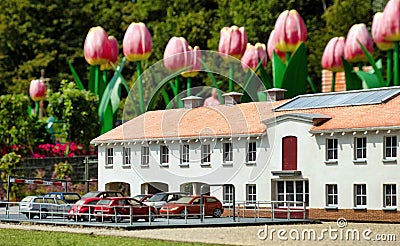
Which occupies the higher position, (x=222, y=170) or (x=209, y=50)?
(x=209, y=50)

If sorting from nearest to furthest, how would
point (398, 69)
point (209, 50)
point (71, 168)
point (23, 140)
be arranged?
1. point (398, 69)
2. point (71, 168)
3. point (23, 140)
4. point (209, 50)

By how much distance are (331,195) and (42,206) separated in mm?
12133

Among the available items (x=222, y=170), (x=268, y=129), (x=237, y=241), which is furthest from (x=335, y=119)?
(x=237, y=241)

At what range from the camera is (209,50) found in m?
75.5

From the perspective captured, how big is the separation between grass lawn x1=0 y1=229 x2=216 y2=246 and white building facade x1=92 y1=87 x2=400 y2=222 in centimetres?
1190

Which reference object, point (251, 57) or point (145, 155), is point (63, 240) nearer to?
point (145, 155)

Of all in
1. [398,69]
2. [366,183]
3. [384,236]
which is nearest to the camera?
[384,236]

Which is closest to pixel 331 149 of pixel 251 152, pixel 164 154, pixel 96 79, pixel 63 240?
pixel 251 152

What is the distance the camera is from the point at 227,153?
47844 mm

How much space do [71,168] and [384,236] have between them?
88.0 ft

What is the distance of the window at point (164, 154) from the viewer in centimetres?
5079

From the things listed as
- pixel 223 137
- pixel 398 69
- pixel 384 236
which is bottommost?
pixel 384 236

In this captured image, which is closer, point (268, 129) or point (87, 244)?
point (87, 244)

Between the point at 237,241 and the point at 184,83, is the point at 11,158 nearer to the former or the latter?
the point at 184,83
